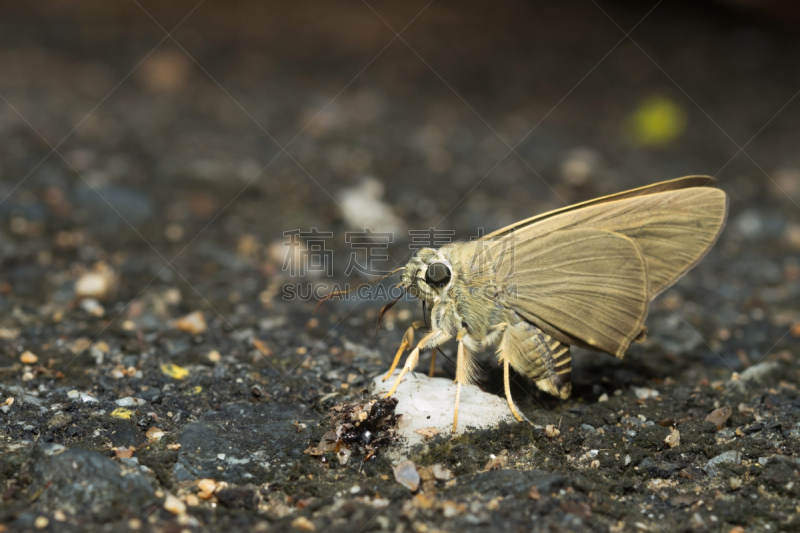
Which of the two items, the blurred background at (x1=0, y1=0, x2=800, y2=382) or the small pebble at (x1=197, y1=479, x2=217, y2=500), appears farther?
the blurred background at (x1=0, y1=0, x2=800, y2=382)

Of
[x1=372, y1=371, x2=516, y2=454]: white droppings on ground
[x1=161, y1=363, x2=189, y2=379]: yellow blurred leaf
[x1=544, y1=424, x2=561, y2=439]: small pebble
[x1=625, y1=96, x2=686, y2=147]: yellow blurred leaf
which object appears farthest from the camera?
[x1=625, y1=96, x2=686, y2=147]: yellow blurred leaf

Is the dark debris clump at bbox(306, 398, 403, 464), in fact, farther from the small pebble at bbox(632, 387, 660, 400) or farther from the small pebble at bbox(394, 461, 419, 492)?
the small pebble at bbox(632, 387, 660, 400)

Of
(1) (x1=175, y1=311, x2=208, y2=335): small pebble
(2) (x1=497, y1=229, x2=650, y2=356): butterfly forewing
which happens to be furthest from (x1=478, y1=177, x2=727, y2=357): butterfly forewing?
(1) (x1=175, y1=311, x2=208, y2=335): small pebble

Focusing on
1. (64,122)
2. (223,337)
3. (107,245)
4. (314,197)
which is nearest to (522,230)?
(223,337)

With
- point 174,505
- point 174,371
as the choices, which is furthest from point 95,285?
point 174,505

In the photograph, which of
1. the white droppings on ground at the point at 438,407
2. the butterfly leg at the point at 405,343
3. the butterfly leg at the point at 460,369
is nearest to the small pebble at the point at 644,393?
the white droppings on ground at the point at 438,407

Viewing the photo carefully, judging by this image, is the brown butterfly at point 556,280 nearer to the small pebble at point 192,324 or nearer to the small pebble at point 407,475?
the small pebble at point 407,475

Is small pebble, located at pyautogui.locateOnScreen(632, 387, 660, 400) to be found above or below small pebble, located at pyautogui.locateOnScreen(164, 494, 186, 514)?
above
